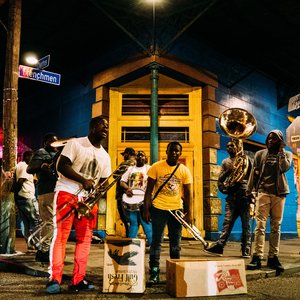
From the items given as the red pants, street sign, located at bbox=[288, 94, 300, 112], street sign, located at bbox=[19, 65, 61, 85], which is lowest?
the red pants

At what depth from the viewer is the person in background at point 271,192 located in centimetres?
601

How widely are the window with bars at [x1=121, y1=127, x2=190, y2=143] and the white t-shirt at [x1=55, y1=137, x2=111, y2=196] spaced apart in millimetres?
6243

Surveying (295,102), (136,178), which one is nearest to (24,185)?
(136,178)

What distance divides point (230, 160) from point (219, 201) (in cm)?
350

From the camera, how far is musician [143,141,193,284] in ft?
16.5

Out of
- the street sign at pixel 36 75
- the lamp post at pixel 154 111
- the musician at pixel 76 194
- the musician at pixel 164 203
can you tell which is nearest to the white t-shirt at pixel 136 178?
the lamp post at pixel 154 111

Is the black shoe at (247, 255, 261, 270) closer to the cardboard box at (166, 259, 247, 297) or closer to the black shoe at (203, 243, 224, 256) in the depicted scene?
the black shoe at (203, 243, 224, 256)

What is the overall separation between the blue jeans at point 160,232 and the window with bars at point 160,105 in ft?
20.4

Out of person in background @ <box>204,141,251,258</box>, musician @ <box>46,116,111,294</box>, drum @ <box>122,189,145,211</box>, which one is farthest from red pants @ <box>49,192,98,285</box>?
person in background @ <box>204,141,251,258</box>

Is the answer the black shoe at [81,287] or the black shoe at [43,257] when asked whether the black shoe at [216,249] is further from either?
the black shoe at [81,287]

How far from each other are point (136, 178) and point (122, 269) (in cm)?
331

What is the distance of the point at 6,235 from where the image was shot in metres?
7.30

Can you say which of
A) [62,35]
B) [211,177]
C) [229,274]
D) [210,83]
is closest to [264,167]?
[229,274]

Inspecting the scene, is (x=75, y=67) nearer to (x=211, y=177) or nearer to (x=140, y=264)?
(x=211, y=177)
